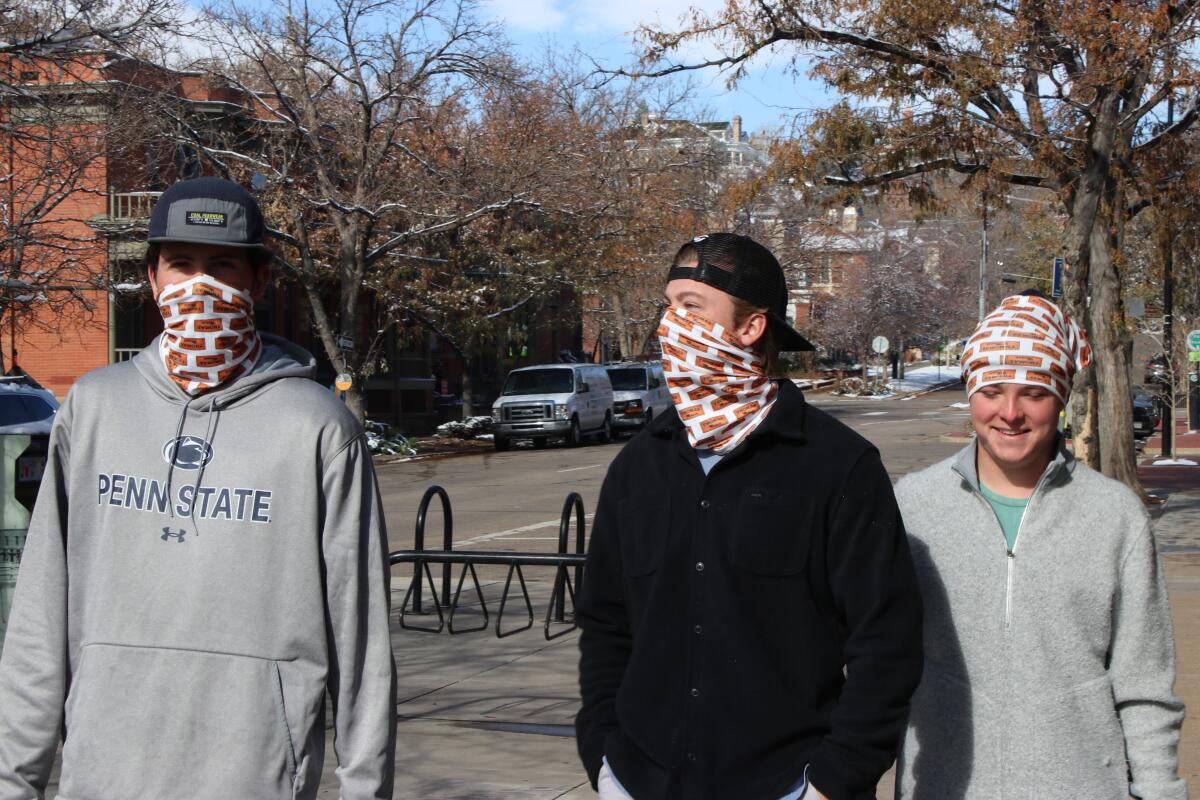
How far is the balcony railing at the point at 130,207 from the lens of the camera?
2694 cm

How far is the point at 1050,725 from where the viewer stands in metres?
2.94

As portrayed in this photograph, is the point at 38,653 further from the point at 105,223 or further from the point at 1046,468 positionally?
the point at 105,223

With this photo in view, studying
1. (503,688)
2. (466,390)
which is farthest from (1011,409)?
(466,390)

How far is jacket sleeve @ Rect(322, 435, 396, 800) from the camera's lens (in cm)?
279

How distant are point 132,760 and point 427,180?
25793 millimetres

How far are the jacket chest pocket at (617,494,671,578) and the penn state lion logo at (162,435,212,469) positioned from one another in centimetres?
88

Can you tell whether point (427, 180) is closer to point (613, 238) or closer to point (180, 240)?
point (613, 238)

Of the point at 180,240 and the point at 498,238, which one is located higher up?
the point at 498,238

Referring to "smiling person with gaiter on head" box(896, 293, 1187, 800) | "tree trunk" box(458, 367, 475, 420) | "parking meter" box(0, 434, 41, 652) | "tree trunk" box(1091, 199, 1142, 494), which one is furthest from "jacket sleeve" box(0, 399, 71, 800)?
"tree trunk" box(458, 367, 475, 420)

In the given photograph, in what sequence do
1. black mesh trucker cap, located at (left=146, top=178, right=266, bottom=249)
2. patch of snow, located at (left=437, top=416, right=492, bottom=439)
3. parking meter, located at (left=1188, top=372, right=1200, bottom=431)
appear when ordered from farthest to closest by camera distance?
patch of snow, located at (left=437, top=416, right=492, bottom=439)
parking meter, located at (left=1188, top=372, right=1200, bottom=431)
black mesh trucker cap, located at (left=146, top=178, right=266, bottom=249)

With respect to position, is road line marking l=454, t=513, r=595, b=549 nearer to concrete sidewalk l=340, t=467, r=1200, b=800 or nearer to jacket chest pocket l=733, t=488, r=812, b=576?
concrete sidewalk l=340, t=467, r=1200, b=800

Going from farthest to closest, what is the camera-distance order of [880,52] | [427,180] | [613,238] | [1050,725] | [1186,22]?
[613,238], [427,180], [880,52], [1186,22], [1050,725]

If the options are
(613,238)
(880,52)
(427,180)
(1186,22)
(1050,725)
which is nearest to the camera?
(1050,725)

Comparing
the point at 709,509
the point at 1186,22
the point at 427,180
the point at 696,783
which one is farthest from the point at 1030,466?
Answer: the point at 427,180
